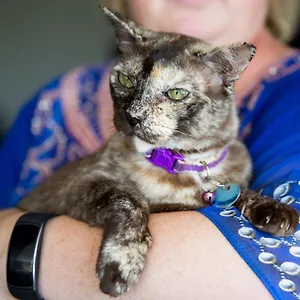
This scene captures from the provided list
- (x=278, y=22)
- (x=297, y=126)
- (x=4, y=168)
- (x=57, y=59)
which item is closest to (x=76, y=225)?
(x=297, y=126)

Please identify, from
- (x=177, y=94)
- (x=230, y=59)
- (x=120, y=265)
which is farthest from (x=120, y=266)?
(x=230, y=59)

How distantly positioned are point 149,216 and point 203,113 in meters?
0.22

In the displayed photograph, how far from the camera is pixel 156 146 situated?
0.93m

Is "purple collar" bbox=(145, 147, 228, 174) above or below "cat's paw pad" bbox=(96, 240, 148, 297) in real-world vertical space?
above

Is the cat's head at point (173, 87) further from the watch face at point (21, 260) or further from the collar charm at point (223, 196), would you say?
the watch face at point (21, 260)

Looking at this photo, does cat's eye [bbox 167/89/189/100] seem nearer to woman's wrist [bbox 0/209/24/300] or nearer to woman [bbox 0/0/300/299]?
woman [bbox 0/0/300/299]

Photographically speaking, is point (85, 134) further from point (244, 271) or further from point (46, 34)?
point (46, 34)

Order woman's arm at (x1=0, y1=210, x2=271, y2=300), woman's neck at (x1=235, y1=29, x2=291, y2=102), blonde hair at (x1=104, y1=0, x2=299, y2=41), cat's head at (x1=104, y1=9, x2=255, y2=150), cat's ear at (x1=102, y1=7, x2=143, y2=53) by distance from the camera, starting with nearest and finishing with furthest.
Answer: woman's arm at (x1=0, y1=210, x2=271, y2=300) < cat's head at (x1=104, y1=9, x2=255, y2=150) < cat's ear at (x1=102, y1=7, x2=143, y2=53) < woman's neck at (x1=235, y1=29, x2=291, y2=102) < blonde hair at (x1=104, y1=0, x2=299, y2=41)

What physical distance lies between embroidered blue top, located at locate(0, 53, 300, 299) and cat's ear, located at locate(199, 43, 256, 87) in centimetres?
18

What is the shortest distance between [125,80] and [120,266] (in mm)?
360

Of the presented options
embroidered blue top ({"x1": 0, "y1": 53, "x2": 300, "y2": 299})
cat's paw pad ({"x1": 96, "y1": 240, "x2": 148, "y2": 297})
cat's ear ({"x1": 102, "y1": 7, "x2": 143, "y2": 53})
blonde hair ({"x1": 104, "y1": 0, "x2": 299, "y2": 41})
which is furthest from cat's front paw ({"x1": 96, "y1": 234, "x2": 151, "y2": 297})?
blonde hair ({"x1": 104, "y1": 0, "x2": 299, "y2": 41})

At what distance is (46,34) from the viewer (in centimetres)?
287

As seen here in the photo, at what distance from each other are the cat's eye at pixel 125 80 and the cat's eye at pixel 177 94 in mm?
90

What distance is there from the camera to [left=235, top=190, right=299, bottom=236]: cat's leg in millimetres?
803
